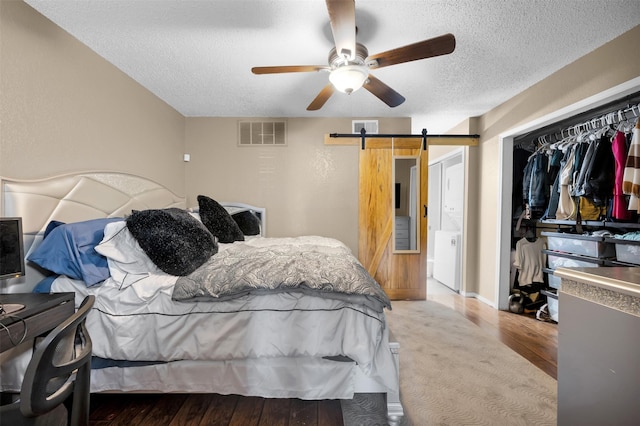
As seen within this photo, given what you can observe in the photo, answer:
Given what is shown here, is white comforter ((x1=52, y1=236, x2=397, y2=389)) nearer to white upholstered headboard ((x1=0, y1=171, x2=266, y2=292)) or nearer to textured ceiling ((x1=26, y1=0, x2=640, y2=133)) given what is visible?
white upholstered headboard ((x1=0, y1=171, x2=266, y2=292))

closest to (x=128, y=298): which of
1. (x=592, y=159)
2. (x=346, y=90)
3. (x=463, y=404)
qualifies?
(x=346, y=90)

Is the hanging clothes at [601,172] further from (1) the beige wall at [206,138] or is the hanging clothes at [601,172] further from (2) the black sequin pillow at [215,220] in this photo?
(2) the black sequin pillow at [215,220]

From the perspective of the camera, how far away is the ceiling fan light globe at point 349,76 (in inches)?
71.4

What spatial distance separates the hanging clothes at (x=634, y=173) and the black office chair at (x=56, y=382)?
3077mm

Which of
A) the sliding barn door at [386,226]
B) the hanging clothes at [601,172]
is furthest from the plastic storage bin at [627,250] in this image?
the sliding barn door at [386,226]

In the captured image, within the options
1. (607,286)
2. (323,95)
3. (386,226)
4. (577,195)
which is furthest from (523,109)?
(607,286)

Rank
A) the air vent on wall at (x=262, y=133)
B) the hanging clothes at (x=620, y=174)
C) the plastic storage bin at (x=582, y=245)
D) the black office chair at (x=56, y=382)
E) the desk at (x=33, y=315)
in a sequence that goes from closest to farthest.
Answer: the black office chair at (x=56, y=382) < the desk at (x=33, y=315) < the hanging clothes at (x=620, y=174) < the plastic storage bin at (x=582, y=245) < the air vent on wall at (x=262, y=133)

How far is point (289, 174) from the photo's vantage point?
3857 mm

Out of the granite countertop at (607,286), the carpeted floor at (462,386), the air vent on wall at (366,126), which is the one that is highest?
the air vent on wall at (366,126)

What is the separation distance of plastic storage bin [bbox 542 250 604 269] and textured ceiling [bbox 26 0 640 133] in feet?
5.65

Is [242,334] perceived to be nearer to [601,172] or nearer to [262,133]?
[262,133]


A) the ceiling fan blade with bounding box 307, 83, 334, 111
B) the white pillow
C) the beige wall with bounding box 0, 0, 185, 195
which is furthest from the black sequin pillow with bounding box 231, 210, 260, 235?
the white pillow

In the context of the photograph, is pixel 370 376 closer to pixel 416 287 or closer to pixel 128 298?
pixel 128 298

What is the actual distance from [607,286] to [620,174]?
211 centimetres
